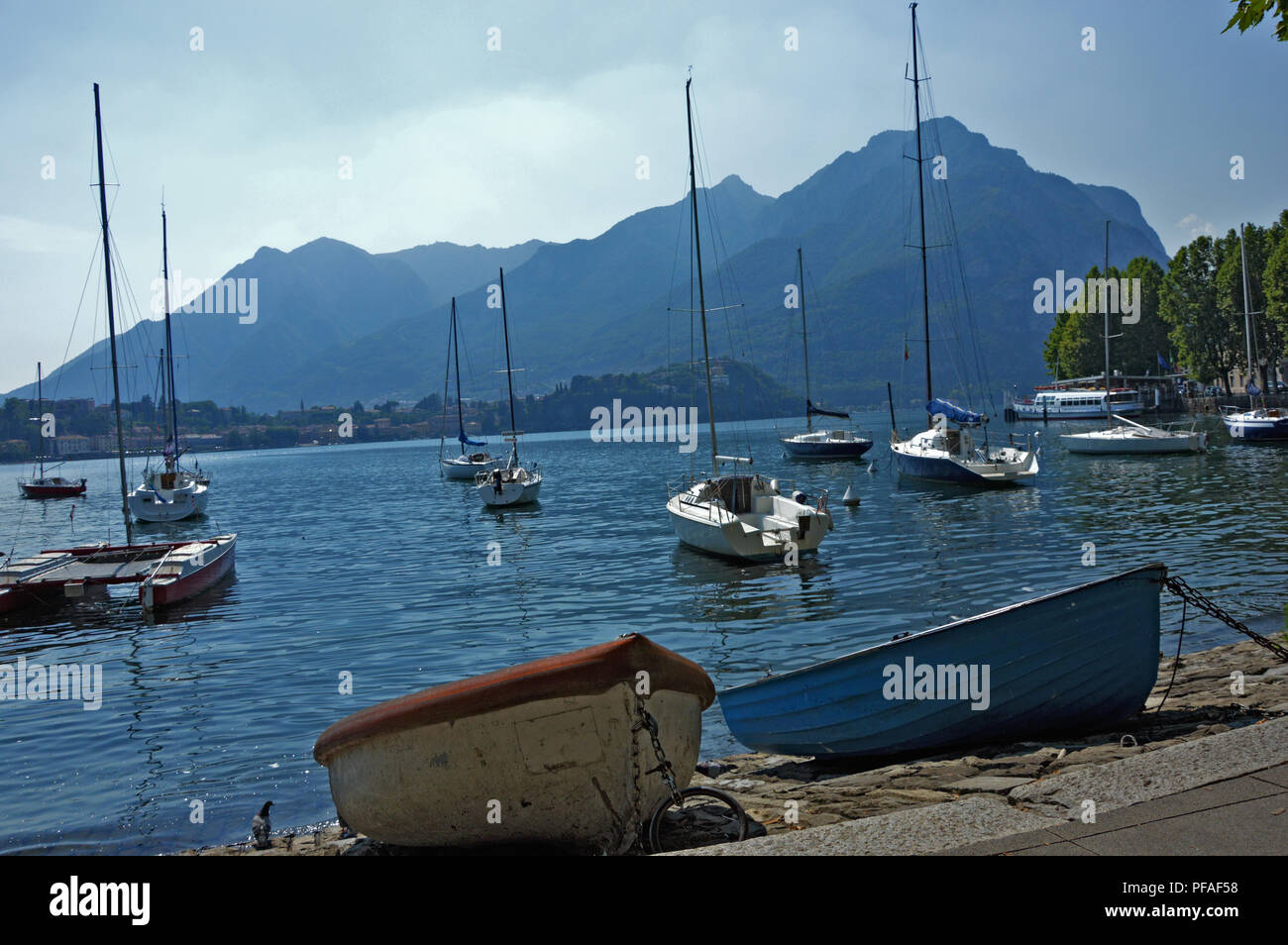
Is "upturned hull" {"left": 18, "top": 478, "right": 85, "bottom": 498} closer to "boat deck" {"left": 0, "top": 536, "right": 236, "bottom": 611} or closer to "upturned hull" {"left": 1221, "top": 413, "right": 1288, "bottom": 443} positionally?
"boat deck" {"left": 0, "top": 536, "right": 236, "bottom": 611}

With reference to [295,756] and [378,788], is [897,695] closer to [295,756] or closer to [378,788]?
[378,788]

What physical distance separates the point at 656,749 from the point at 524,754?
3.37 ft

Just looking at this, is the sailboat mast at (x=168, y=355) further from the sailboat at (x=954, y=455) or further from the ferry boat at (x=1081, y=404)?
the ferry boat at (x=1081, y=404)

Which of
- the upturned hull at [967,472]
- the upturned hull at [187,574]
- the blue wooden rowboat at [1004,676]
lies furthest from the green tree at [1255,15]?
the upturned hull at [967,472]

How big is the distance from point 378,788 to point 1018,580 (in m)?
17.4

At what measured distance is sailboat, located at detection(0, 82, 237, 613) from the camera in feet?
79.6

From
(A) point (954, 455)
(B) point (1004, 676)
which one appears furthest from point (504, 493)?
(B) point (1004, 676)

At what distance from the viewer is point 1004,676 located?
924 cm

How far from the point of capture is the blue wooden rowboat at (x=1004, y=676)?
900 cm

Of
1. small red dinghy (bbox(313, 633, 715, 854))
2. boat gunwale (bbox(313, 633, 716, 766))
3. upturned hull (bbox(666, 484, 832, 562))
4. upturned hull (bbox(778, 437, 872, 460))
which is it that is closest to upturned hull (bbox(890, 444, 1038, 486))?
upturned hull (bbox(666, 484, 832, 562))

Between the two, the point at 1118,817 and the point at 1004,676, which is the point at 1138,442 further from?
the point at 1118,817

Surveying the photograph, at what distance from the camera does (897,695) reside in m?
9.45

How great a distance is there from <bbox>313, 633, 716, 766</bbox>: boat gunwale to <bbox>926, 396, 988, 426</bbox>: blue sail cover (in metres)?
43.9

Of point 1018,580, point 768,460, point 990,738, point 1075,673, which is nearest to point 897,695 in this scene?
point 990,738
